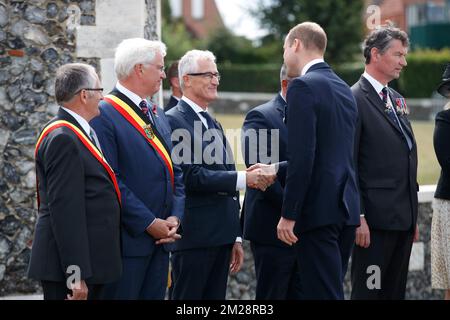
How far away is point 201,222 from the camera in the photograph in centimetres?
555

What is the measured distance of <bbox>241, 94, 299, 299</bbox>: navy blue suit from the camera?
→ 580 cm

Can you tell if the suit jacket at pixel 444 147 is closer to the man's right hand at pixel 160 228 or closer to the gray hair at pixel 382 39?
the gray hair at pixel 382 39

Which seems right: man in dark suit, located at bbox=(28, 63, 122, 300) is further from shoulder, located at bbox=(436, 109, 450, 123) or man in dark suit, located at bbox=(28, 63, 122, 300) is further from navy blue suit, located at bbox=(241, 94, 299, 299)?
shoulder, located at bbox=(436, 109, 450, 123)

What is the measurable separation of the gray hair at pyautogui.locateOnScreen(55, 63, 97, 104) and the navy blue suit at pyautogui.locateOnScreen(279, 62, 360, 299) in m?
1.18

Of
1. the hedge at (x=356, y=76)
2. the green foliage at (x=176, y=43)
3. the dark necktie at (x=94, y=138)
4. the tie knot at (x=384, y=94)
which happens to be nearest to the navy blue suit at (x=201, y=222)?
the dark necktie at (x=94, y=138)

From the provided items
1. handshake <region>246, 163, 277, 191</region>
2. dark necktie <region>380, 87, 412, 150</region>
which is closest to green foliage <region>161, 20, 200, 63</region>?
dark necktie <region>380, 87, 412, 150</region>

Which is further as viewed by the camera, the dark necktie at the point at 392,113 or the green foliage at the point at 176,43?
the green foliage at the point at 176,43

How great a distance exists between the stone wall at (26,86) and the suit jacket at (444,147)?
8.39 feet

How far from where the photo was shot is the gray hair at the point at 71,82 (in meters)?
4.77

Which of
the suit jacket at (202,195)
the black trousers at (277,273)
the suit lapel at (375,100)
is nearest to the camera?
the suit jacket at (202,195)

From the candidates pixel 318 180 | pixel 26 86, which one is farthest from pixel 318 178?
pixel 26 86

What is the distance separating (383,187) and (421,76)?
32.0 metres

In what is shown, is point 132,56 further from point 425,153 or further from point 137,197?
point 425,153

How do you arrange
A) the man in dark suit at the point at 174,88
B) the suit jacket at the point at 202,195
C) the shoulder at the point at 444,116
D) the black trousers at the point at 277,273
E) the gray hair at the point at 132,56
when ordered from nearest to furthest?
the gray hair at the point at 132,56 → the suit jacket at the point at 202,195 → the black trousers at the point at 277,273 → the shoulder at the point at 444,116 → the man in dark suit at the point at 174,88
